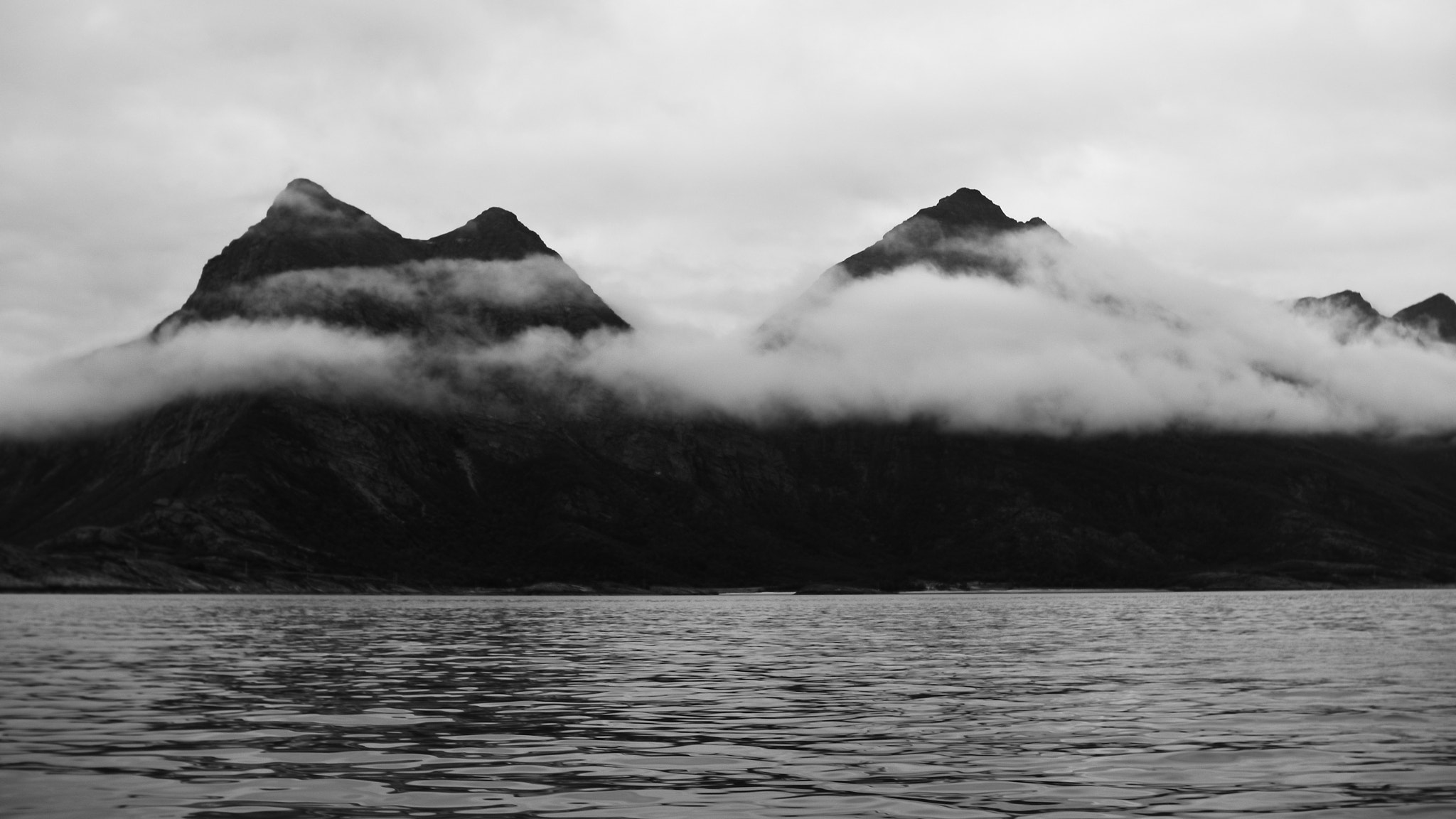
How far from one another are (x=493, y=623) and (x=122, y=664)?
89.7 meters

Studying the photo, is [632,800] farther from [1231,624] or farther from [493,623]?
[493,623]

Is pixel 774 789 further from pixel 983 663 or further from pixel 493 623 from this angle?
pixel 493 623

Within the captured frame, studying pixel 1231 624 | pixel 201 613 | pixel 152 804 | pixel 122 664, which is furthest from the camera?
pixel 201 613

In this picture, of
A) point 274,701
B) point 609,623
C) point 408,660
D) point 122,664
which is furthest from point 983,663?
point 609,623

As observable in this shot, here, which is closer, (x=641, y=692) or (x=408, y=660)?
(x=641, y=692)

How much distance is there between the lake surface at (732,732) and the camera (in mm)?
27234

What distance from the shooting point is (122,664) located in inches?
2704

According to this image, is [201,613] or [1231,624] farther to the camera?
[201,613]

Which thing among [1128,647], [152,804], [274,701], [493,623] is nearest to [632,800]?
[152,804]

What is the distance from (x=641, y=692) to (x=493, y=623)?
4232 inches

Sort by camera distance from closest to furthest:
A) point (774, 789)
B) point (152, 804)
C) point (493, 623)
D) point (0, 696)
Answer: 1. point (152, 804)
2. point (774, 789)
3. point (0, 696)
4. point (493, 623)

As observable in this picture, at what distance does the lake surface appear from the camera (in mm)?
27234

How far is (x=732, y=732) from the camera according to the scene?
39.2 meters

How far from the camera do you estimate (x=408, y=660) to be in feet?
250
